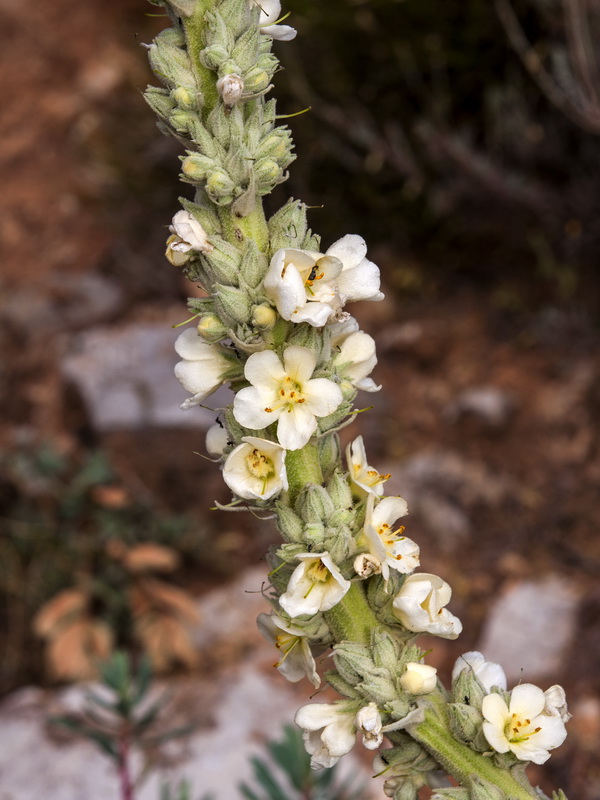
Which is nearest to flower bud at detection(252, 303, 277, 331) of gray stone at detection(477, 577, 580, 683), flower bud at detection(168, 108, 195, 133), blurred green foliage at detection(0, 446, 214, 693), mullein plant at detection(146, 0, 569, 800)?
mullein plant at detection(146, 0, 569, 800)

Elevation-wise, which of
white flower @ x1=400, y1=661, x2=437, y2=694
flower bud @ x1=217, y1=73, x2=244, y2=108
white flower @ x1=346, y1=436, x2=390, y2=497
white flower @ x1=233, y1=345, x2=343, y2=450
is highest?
flower bud @ x1=217, y1=73, x2=244, y2=108

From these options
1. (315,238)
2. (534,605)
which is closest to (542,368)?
(534,605)

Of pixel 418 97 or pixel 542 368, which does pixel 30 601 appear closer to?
pixel 542 368


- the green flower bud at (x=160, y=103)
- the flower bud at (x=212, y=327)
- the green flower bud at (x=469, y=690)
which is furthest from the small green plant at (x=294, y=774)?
the green flower bud at (x=160, y=103)

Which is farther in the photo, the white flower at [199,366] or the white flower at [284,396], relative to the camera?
the white flower at [199,366]

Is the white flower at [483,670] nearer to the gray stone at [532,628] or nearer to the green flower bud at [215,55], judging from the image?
the green flower bud at [215,55]

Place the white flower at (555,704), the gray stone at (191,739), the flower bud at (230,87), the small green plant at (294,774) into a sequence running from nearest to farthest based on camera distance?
the flower bud at (230,87) → the white flower at (555,704) → the small green plant at (294,774) → the gray stone at (191,739)

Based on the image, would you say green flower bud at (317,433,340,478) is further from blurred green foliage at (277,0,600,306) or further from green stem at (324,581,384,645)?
blurred green foliage at (277,0,600,306)
